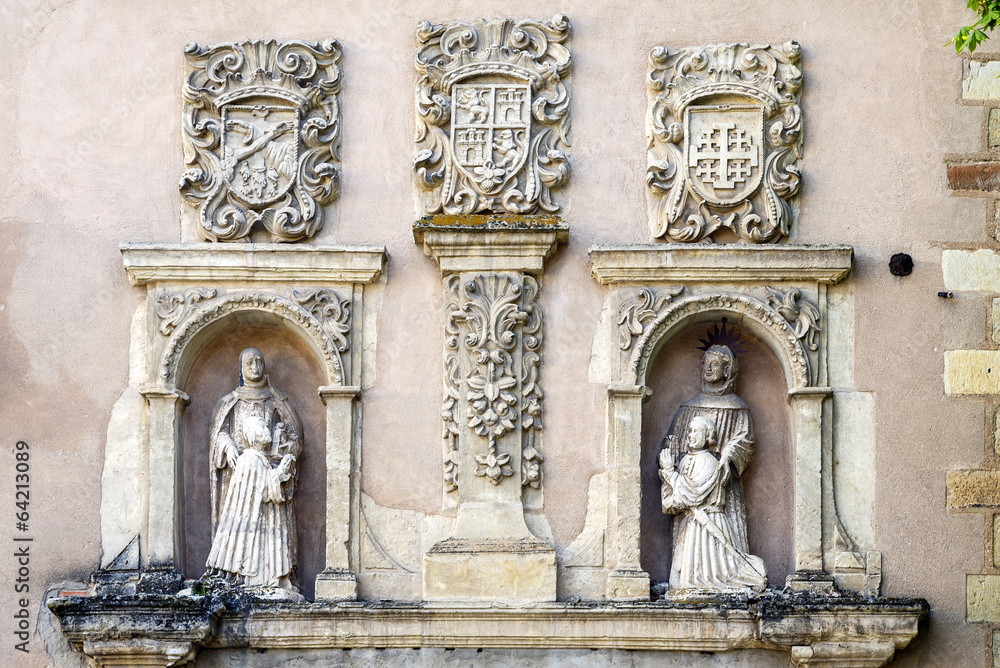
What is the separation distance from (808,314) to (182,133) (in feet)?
10.6

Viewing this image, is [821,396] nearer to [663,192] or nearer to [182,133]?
[663,192]

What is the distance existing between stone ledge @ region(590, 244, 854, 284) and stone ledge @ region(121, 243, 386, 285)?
1.15m

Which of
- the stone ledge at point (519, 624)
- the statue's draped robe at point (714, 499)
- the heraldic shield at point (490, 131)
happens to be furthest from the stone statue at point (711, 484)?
the heraldic shield at point (490, 131)

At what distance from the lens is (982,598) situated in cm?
929

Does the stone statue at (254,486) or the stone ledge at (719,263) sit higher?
the stone ledge at (719,263)

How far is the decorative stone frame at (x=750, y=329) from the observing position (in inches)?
370

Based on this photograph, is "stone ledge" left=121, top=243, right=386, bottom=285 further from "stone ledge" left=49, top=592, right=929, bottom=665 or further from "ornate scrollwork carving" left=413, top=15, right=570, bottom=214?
"stone ledge" left=49, top=592, right=929, bottom=665

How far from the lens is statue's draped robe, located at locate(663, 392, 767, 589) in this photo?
9.41 metres

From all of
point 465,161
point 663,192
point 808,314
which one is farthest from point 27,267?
point 808,314

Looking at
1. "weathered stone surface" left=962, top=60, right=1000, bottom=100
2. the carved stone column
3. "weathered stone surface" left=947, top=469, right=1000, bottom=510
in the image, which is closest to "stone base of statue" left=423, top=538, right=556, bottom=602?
the carved stone column

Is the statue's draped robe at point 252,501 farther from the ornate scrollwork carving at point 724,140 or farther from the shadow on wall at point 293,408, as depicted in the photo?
the ornate scrollwork carving at point 724,140

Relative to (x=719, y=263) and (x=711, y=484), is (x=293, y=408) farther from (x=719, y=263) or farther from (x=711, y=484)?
(x=719, y=263)

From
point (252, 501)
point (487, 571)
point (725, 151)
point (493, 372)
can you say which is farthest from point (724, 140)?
point (252, 501)

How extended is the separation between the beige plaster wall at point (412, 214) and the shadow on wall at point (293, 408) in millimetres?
142
